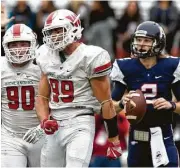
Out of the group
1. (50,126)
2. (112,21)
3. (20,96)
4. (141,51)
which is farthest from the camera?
(112,21)

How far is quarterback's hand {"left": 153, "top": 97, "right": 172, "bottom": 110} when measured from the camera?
20.2 ft

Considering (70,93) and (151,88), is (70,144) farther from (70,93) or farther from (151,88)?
(151,88)

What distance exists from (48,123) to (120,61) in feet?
3.08

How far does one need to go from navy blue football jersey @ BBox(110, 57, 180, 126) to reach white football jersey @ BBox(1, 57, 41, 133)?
775 millimetres

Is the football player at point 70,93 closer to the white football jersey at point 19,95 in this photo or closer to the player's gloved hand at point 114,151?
the player's gloved hand at point 114,151

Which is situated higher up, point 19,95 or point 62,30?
point 62,30

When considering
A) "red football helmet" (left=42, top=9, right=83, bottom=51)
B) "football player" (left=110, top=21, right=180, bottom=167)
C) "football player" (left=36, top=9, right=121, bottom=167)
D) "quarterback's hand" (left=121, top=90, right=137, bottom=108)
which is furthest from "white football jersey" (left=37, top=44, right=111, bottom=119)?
"football player" (left=110, top=21, right=180, bottom=167)

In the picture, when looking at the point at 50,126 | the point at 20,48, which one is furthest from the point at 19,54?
the point at 50,126

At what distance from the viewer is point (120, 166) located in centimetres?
875

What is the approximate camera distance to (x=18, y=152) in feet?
20.9

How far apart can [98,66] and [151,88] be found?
602mm

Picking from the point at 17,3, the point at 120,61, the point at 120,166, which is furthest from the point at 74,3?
the point at 120,61

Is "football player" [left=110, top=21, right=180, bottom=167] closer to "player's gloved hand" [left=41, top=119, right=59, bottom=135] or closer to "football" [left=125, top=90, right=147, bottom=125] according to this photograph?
"football" [left=125, top=90, right=147, bottom=125]

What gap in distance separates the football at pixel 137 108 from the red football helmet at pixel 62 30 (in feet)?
2.17
